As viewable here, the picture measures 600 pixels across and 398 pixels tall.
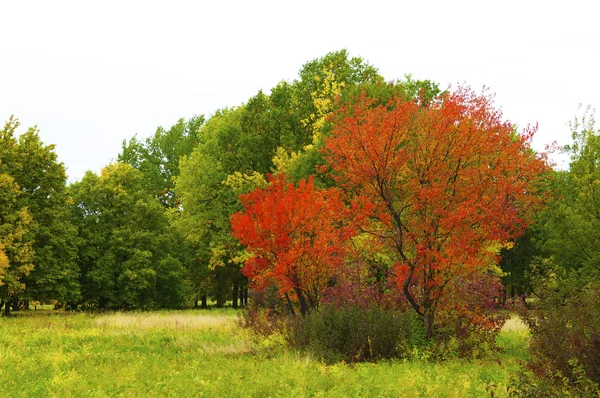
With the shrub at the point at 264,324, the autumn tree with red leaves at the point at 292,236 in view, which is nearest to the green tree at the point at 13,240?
the shrub at the point at 264,324

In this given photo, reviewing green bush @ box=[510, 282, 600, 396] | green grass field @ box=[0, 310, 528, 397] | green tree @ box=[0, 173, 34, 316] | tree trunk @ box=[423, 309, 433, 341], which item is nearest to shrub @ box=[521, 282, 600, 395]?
green bush @ box=[510, 282, 600, 396]

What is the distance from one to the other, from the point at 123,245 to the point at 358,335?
92.9 feet

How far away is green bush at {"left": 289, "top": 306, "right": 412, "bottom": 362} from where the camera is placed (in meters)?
15.7

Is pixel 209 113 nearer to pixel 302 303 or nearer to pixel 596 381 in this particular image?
pixel 302 303

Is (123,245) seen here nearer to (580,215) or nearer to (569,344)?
(580,215)

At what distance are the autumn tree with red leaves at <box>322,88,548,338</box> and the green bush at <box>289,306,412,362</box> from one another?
4.18 feet

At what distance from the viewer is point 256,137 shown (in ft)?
120

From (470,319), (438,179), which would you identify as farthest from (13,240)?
(470,319)

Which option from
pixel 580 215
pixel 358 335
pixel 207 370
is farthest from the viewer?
pixel 580 215

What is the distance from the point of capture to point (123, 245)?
40.2 metres

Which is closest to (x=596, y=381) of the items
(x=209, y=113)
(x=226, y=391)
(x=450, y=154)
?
Result: (x=226, y=391)

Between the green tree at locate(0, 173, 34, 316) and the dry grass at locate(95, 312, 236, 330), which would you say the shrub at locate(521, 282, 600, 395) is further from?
the green tree at locate(0, 173, 34, 316)

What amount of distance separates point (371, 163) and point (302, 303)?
6.48 m

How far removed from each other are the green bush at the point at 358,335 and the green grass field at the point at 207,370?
811mm
